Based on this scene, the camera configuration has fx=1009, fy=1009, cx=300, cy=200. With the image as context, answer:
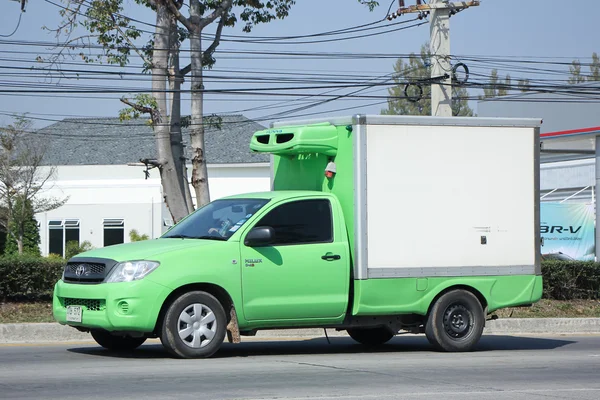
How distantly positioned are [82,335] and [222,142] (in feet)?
148

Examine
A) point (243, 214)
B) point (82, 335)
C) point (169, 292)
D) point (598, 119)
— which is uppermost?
point (598, 119)

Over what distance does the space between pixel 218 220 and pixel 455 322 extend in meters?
3.23

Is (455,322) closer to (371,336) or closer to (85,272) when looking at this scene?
(371,336)

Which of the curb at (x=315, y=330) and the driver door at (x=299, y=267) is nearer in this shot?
the driver door at (x=299, y=267)

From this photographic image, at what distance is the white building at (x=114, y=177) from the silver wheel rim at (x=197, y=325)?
127ft

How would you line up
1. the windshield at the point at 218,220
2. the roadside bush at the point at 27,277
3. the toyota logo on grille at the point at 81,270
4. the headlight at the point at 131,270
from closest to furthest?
the headlight at the point at 131,270 → the toyota logo on grille at the point at 81,270 → the windshield at the point at 218,220 → the roadside bush at the point at 27,277

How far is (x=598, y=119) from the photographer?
33.8 metres

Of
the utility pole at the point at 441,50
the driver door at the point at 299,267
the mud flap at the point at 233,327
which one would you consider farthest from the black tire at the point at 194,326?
the utility pole at the point at 441,50

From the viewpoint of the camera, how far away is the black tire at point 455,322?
40.1 feet

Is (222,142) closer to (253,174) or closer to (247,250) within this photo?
(253,174)

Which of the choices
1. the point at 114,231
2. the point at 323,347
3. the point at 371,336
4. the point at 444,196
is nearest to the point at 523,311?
the point at 371,336

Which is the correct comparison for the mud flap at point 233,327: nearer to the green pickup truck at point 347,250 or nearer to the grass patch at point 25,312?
the green pickup truck at point 347,250

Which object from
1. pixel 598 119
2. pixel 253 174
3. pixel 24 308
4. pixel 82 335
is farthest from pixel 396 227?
pixel 253 174

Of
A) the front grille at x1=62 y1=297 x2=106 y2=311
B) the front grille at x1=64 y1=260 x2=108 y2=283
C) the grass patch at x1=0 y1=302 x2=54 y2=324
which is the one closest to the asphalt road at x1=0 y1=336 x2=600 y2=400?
Answer: the front grille at x1=62 y1=297 x2=106 y2=311
